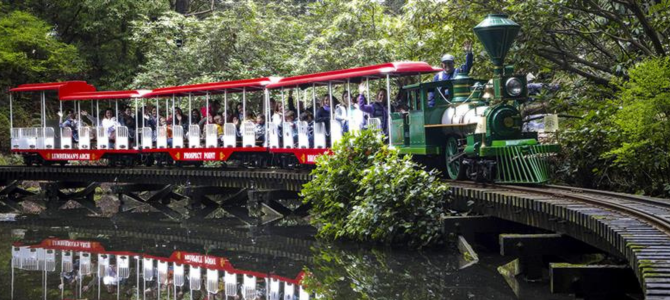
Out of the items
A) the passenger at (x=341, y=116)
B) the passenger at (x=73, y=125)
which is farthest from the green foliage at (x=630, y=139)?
the passenger at (x=73, y=125)

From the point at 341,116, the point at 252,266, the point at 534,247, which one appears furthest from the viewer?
the point at 341,116

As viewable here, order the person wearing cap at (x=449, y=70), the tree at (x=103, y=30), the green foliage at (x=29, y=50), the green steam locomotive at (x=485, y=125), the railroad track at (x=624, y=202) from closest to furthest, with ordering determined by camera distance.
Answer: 1. the railroad track at (x=624, y=202)
2. the green steam locomotive at (x=485, y=125)
3. the person wearing cap at (x=449, y=70)
4. the green foliage at (x=29, y=50)
5. the tree at (x=103, y=30)

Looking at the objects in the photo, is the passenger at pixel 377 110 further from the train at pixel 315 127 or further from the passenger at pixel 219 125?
the passenger at pixel 219 125

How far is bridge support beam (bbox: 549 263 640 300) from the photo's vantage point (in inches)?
324

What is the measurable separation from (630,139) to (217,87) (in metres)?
12.6

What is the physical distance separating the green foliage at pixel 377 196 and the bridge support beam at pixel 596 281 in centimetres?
502

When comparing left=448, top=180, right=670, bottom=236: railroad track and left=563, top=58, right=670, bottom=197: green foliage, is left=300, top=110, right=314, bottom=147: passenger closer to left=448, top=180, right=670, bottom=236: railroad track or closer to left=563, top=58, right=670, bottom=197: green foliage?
left=563, top=58, right=670, bottom=197: green foliage

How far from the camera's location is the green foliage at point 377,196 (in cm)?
1377

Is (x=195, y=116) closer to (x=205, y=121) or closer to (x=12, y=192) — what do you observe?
(x=205, y=121)

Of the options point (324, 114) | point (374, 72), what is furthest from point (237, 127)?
point (374, 72)

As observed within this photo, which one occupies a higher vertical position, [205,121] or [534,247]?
[205,121]

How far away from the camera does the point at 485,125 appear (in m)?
13.9

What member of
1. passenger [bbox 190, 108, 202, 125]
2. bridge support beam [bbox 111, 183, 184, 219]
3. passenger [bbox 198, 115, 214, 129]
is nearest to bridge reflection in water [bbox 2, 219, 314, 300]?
bridge support beam [bbox 111, 183, 184, 219]

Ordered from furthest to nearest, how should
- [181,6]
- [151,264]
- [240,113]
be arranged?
[181,6] < [240,113] < [151,264]
